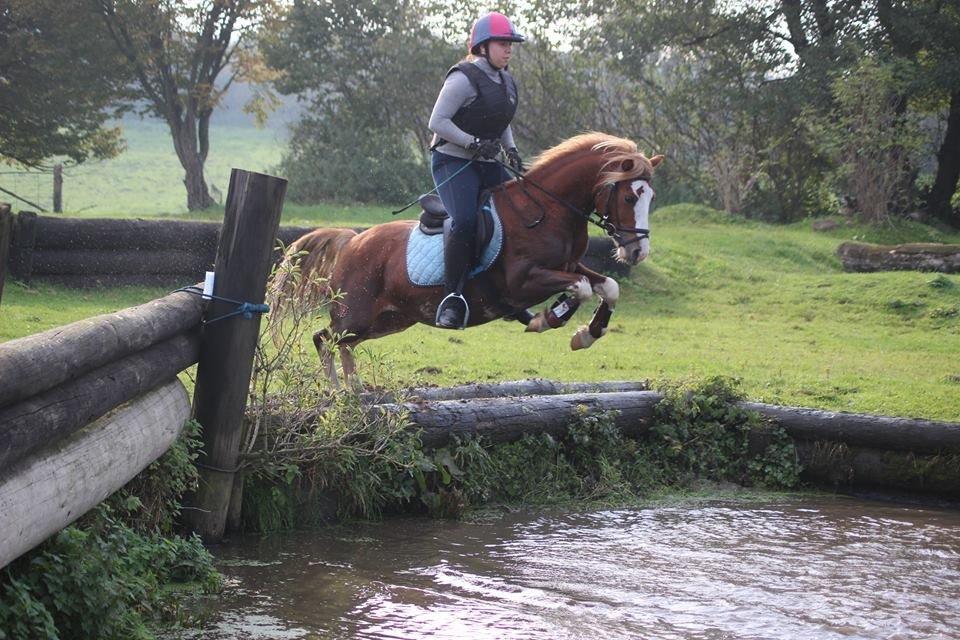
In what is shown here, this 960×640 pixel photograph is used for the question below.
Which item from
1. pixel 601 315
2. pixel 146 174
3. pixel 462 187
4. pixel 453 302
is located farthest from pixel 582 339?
pixel 146 174

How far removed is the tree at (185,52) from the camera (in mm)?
27172

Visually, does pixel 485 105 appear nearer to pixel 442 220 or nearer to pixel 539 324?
pixel 442 220

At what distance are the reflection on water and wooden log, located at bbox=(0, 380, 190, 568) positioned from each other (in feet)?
2.88

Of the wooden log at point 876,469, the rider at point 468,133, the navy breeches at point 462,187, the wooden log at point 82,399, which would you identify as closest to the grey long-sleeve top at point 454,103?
the rider at point 468,133

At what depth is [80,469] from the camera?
4.43 m

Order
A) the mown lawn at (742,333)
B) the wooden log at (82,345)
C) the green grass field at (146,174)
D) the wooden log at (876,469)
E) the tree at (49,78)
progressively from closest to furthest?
the wooden log at (82,345) → the wooden log at (876,469) → the mown lawn at (742,333) → the tree at (49,78) → the green grass field at (146,174)

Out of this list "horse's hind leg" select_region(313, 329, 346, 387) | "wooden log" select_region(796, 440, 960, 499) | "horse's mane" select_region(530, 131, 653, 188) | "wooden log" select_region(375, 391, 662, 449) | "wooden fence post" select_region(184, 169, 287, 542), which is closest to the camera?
"wooden fence post" select_region(184, 169, 287, 542)

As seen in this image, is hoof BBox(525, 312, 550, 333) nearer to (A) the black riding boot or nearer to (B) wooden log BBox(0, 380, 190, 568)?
(A) the black riding boot

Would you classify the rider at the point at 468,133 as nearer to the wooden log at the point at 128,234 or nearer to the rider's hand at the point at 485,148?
the rider's hand at the point at 485,148

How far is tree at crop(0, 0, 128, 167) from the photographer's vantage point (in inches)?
1009

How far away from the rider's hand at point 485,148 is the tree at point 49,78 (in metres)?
20.1

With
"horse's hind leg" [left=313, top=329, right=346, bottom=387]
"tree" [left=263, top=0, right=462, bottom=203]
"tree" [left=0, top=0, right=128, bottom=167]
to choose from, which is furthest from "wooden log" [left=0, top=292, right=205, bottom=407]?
"tree" [left=263, top=0, right=462, bottom=203]

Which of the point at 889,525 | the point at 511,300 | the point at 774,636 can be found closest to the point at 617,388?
the point at 511,300

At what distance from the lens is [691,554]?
6984 millimetres
